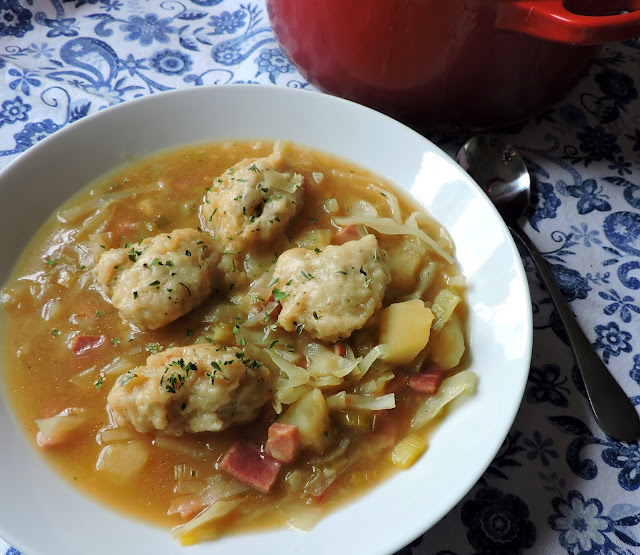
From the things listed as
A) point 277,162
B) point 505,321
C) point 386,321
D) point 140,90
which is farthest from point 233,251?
point 140,90

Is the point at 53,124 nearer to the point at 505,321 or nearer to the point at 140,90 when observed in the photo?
the point at 140,90

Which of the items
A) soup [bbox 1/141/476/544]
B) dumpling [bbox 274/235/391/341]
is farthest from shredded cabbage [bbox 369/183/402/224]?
dumpling [bbox 274/235/391/341]

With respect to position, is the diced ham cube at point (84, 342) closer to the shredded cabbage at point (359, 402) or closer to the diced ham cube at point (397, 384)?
the shredded cabbage at point (359, 402)

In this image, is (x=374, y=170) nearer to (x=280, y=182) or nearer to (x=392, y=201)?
(x=392, y=201)

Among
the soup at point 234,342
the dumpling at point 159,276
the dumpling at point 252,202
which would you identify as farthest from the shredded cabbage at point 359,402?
the dumpling at point 252,202

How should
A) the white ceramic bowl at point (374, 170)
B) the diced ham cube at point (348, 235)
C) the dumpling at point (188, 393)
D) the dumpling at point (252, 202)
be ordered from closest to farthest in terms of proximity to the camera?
the white ceramic bowl at point (374, 170) < the dumpling at point (188, 393) < the dumpling at point (252, 202) < the diced ham cube at point (348, 235)

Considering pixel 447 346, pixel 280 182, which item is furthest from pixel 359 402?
pixel 280 182
